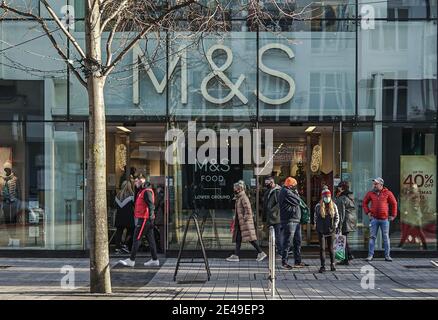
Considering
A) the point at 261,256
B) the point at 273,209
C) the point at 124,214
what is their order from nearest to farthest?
1. the point at 273,209
2. the point at 261,256
3. the point at 124,214

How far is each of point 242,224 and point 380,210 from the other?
3152 millimetres

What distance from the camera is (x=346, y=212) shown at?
1324 centimetres

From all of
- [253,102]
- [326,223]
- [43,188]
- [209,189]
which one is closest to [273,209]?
[326,223]

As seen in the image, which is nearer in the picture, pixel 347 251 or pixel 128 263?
pixel 128 263

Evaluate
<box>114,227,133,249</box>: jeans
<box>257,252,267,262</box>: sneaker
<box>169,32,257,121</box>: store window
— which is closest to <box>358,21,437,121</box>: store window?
<box>169,32,257,121</box>: store window

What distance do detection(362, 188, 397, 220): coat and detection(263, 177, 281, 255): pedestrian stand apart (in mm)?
2202

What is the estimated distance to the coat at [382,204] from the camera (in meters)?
13.5

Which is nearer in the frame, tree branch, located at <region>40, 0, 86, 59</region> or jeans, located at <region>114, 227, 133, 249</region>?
tree branch, located at <region>40, 0, 86, 59</region>

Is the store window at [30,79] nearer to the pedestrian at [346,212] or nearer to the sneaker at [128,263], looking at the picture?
the sneaker at [128,263]

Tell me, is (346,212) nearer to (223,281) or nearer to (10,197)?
(223,281)

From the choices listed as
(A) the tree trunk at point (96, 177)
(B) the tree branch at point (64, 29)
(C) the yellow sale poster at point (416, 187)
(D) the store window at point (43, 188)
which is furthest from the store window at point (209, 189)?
(B) the tree branch at point (64, 29)

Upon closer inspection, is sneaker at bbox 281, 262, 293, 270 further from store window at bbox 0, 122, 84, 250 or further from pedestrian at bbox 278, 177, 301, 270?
store window at bbox 0, 122, 84, 250

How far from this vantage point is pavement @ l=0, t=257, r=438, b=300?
9.62 metres

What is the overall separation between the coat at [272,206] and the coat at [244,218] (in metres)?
0.38
